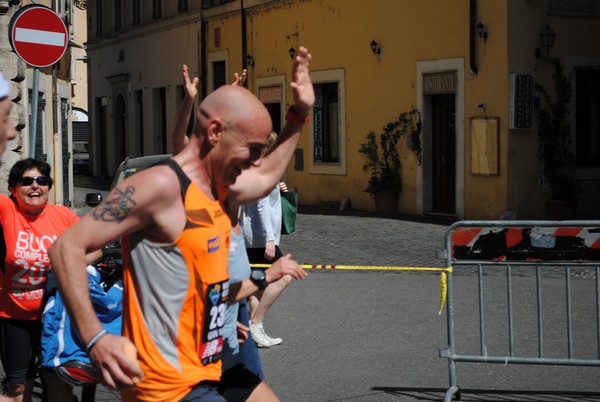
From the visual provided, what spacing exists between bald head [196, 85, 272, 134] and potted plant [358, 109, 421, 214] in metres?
19.0

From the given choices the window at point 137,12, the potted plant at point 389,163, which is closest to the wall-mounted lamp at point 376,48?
the potted plant at point 389,163

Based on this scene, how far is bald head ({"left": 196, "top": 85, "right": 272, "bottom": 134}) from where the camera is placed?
11.8ft

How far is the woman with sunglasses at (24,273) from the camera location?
5.89m

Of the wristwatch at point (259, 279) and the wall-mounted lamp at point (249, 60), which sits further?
the wall-mounted lamp at point (249, 60)

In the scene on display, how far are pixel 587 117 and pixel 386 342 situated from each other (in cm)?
1351

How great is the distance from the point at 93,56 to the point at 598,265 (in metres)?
37.6

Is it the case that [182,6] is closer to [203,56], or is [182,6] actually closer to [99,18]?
[203,56]

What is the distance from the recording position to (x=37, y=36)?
35.0 feet

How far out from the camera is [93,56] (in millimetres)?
43125

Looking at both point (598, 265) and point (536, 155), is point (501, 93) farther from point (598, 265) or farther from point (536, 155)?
point (598, 265)

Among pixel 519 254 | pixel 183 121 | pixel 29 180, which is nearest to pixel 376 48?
pixel 519 254

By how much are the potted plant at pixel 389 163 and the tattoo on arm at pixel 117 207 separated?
63.1ft

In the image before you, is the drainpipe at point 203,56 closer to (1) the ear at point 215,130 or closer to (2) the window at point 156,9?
(2) the window at point 156,9

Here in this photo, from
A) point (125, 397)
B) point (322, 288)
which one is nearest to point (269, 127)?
point (125, 397)
